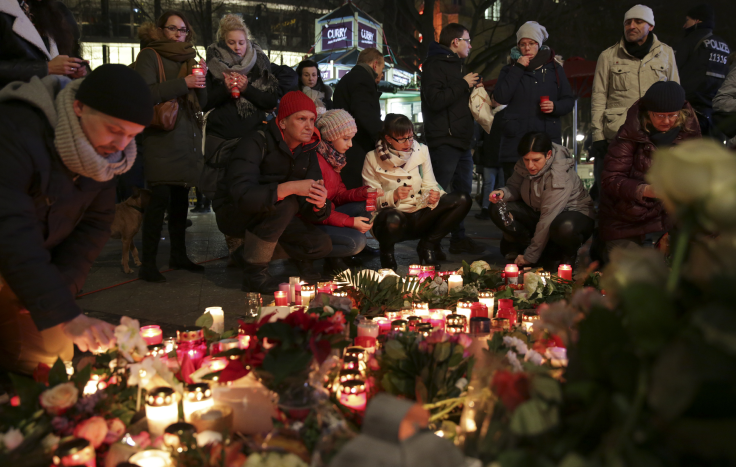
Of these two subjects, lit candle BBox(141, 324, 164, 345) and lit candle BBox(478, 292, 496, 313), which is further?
lit candle BBox(478, 292, 496, 313)

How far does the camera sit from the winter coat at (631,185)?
170 inches

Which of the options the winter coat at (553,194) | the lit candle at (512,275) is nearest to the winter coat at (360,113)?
the winter coat at (553,194)

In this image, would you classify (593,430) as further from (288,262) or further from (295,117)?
(288,262)

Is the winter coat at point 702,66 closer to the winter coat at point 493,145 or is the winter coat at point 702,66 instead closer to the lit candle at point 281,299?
the winter coat at point 493,145

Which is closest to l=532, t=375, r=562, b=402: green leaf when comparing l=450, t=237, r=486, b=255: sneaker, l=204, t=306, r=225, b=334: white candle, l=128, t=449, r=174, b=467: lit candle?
l=128, t=449, r=174, b=467: lit candle

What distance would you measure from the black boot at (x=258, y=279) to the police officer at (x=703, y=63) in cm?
458

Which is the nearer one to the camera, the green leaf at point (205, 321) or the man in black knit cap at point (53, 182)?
the man in black knit cap at point (53, 182)

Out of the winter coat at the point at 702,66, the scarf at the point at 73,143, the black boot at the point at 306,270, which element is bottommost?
the black boot at the point at 306,270

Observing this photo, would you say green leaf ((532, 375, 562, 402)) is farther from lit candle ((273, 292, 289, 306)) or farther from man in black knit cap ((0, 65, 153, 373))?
lit candle ((273, 292, 289, 306))

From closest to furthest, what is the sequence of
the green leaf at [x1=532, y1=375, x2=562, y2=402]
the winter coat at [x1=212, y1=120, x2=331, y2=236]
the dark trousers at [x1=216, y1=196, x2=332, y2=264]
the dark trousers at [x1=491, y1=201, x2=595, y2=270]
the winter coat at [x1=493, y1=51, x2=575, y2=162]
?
the green leaf at [x1=532, y1=375, x2=562, y2=402] → the winter coat at [x1=212, y1=120, x2=331, y2=236] → the dark trousers at [x1=216, y1=196, x2=332, y2=264] → the dark trousers at [x1=491, y1=201, x2=595, y2=270] → the winter coat at [x1=493, y1=51, x2=575, y2=162]

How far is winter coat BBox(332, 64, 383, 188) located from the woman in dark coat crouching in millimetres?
2068

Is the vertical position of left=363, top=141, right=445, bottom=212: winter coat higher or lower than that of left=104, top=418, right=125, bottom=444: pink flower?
higher

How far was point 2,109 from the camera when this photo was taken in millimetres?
2043

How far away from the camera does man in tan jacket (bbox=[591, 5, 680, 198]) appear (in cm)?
529
